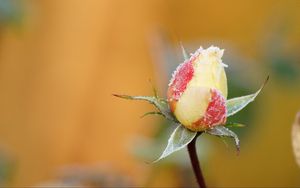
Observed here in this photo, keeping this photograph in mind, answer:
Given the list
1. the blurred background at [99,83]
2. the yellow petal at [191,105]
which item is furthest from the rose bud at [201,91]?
the blurred background at [99,83]

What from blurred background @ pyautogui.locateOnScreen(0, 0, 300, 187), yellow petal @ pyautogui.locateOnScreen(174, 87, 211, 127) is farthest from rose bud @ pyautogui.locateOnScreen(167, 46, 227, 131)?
blurred background @ pyautogui.locateOnScreen(0, 0, 300, 187)

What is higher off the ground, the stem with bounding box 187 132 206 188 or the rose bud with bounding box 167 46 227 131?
the rose bud with bounding box 167 46 227 131

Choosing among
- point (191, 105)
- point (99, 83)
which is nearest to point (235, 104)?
point (191, 105)

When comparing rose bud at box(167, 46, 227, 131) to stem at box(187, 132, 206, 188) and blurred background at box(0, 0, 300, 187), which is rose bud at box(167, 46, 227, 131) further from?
blurred background at box(0, 0, 300, 187)

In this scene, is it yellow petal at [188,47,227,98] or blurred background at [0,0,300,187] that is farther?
blurred background at [0,0,300,187]

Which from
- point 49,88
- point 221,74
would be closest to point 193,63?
point 221,74

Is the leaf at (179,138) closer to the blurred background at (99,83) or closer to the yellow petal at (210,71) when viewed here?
the yellow petal at (210,71)

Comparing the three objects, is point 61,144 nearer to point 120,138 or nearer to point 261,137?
point 120,138

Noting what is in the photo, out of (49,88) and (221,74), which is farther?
(49,88)
